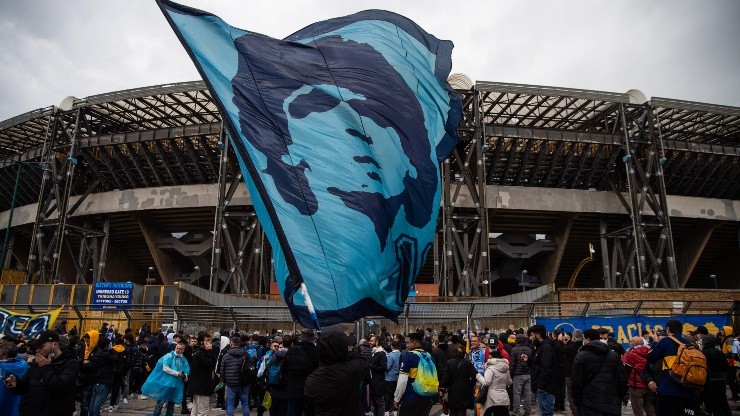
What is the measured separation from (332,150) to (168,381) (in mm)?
5256

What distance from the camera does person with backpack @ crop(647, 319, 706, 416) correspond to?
680 centimetres

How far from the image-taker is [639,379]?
8711 millimetres

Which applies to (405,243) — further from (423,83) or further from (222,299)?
(222,299)

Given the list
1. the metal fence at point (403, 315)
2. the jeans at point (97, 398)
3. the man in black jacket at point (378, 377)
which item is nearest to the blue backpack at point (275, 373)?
the man in black jacket at point (378, 377)

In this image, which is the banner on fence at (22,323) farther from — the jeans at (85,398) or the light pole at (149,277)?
the light pole at (149,277)

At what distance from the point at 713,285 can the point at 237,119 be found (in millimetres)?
55898

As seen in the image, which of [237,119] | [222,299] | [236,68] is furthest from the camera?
[222,299]

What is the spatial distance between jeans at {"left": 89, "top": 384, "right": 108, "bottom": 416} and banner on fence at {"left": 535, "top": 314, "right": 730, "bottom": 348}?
12088 mm

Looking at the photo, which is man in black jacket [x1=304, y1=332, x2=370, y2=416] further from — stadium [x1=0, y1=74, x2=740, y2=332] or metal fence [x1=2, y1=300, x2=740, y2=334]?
stadium [x1=0, y1=74, x2=740, y2=332]

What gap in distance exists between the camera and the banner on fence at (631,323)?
612 inches

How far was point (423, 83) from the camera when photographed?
8.67 metres

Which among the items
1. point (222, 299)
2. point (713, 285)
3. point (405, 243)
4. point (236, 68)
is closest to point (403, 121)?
point (405, 243)

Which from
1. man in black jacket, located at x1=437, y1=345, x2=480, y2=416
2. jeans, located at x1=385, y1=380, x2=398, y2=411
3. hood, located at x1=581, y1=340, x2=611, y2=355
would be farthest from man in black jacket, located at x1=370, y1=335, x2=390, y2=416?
hood, located at x1=581, y1=340, x2=611, y2=355

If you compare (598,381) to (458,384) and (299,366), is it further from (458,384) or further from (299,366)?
(299,366)
